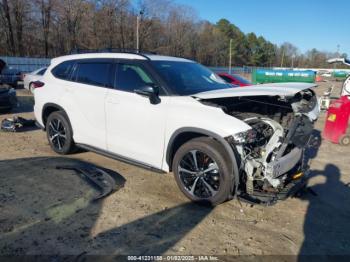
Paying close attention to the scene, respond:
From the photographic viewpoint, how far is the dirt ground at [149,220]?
3.25 m

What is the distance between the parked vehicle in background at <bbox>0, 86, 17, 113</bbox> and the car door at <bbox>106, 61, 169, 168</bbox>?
22.9 ft

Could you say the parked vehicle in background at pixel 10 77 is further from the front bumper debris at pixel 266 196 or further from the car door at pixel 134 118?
the front bumper debris at pixel 266 196

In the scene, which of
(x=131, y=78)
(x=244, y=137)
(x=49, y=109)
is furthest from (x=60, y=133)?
(x=244, y=137)

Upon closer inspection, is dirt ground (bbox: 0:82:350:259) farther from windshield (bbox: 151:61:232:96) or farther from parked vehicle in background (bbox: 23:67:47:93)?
parked vehicle in background (bbox: 23:67:47:93)

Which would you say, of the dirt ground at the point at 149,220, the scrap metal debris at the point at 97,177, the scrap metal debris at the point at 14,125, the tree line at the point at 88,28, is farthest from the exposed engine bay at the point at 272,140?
the tree line at the point at 88,28

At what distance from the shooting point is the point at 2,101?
10.2m

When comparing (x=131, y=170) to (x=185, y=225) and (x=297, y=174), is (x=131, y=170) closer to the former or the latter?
(x=185, y=225)

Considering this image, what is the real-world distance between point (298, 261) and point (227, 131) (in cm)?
154

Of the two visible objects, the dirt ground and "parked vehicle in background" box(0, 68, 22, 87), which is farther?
"parked vehicle in background" box(0, 68, 22, 87)

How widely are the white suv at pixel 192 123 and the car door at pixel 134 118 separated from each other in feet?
0.05

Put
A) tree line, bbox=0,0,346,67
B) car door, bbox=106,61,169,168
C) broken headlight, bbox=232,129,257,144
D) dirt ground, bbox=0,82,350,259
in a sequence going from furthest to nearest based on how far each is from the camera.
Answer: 1. tree line, bbox=0,0,346,67
2. car door, bbox=106,61,169,168
3. broken headlight, bbox=232,129,257,144
4. dirt ground, bbox=0,82,350,259

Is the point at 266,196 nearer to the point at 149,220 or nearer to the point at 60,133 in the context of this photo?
the point at 149,220

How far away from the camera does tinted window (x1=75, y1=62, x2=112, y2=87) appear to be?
201 inches

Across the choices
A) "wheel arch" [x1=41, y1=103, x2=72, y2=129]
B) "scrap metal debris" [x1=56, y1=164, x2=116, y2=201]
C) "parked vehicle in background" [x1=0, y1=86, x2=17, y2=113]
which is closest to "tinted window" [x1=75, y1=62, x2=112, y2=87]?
"wheel arch" [x1=41, y1=103, x2=72, y2=129]
